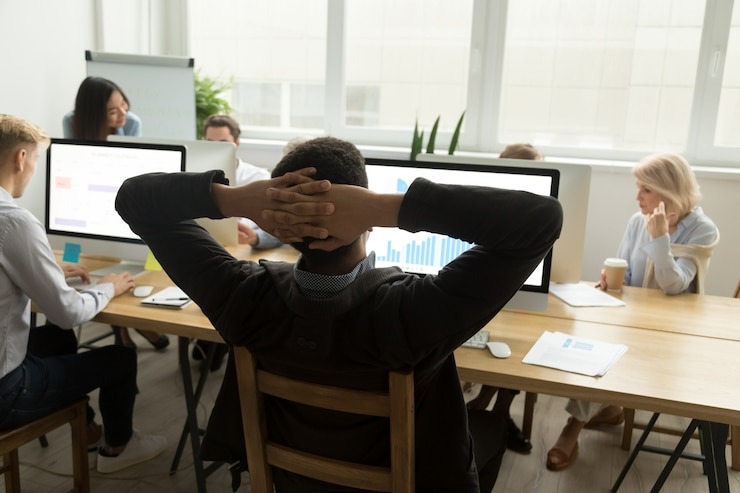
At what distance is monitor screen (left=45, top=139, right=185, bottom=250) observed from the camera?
7.71ft

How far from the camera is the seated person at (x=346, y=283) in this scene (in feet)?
3.27

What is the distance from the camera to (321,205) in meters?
0.99

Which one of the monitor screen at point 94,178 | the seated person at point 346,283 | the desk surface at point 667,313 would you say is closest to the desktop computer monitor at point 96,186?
the monitor screen at point 94,178

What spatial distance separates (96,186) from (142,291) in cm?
53

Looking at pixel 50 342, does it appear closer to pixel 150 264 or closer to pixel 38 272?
pixel 150 264

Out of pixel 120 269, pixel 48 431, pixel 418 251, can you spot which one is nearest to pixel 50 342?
pixel 120 269

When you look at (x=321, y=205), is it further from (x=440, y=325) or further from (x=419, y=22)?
(x=419, y=22)

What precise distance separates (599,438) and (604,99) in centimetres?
225

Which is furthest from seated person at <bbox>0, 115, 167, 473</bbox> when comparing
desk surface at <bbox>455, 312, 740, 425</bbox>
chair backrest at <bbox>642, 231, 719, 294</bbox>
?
chair backrest at <bbox>642, 231, 719, 294</bbox>

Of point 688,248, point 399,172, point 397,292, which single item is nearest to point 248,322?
point 397,292

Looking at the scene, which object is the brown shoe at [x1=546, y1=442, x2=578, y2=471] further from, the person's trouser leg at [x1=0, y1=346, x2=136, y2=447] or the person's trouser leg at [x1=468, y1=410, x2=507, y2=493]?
the person's trouser leg at [x1=0, y1=346, x2=136, y2=447]

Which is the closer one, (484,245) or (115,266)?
(484,245)

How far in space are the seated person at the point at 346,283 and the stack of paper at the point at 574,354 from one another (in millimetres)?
518

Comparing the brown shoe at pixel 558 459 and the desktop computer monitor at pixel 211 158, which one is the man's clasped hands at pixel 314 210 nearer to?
the desktop computer monitor at pixel 211 158
